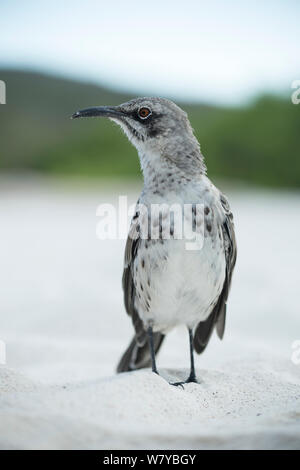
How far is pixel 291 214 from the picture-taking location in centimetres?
1276

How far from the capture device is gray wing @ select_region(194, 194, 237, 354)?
13.0ft

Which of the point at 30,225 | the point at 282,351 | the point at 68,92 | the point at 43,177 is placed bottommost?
the point at 282,351

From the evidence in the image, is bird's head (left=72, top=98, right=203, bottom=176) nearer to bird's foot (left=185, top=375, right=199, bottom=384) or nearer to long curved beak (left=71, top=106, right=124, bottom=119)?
long curved beak (left=71, top=106, right=124, bottom=119)

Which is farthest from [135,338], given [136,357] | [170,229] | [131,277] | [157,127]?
[157,127]

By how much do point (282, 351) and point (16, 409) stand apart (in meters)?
2.67

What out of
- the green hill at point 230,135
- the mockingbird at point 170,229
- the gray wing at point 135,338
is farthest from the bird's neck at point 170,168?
the green hill at point 230,135

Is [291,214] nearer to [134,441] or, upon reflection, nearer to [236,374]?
[236,374]

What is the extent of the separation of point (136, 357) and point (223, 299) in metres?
0.74

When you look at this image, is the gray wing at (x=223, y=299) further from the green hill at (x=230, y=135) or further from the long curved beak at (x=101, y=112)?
the green hill at (x=230, y=135)

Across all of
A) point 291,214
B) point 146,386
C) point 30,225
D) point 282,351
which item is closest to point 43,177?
point 30,225

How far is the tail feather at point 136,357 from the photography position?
4.36 meters

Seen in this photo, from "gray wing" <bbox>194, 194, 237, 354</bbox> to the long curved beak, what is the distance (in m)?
0.86

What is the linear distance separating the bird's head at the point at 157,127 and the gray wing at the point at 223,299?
0.41 m

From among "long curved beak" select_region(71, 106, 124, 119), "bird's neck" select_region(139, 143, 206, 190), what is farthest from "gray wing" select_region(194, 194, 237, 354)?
"long curved beak" select_region(71, 106, 124, 119)
